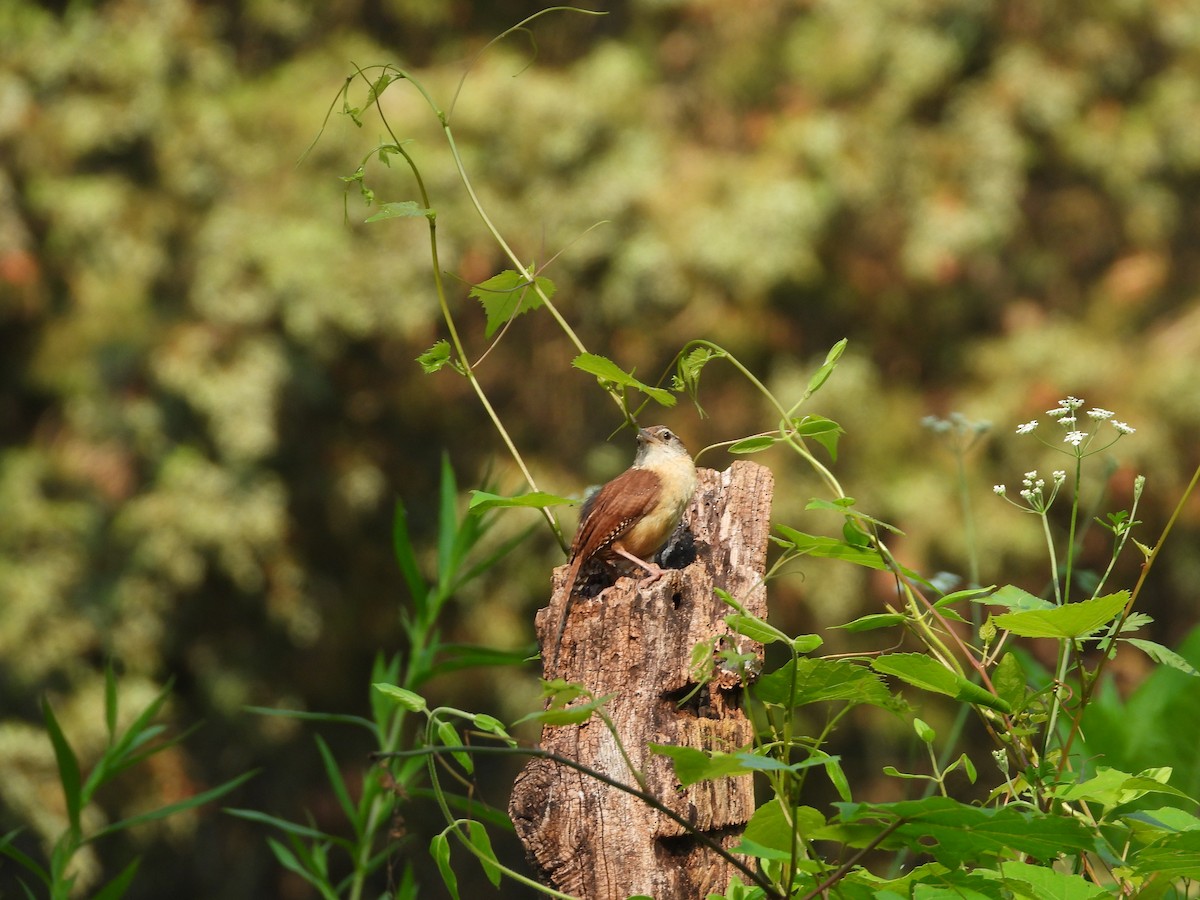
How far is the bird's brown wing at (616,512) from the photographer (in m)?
2.06

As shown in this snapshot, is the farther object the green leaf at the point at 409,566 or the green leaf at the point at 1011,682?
the green leaf at the point at 409,566

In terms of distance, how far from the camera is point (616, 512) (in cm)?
210

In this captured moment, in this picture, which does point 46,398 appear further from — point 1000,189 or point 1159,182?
point 1159,182

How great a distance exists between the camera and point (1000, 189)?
25.0 feet

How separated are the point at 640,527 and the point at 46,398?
6.80m

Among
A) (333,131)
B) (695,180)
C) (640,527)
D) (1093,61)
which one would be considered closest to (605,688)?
(640,527)

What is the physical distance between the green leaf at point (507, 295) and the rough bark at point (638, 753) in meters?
0.41

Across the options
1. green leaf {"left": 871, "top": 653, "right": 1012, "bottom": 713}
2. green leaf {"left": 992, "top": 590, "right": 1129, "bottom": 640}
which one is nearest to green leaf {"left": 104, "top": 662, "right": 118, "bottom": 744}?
green leaf {"left": 871, "top": 653, "right": 1012, "bottom": 713}

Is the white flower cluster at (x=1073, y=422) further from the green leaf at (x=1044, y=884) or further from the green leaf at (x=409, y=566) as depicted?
the green leaf at (x=409, y=566)

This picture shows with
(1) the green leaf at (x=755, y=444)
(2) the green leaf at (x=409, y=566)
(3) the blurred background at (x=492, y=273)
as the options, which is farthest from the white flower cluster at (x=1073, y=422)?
(3) the blurred background at (x=492, y=273)

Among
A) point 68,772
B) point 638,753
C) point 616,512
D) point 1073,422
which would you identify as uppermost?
point 1073,422

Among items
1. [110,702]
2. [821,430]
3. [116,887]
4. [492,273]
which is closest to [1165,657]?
[821,430]

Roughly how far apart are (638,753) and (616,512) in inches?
21.5

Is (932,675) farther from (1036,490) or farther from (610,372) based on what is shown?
(610,372)
